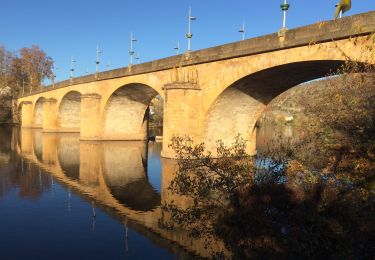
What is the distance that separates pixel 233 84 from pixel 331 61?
5852 millimetres

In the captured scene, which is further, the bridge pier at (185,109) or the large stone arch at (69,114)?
the large stone arch at (69,114)

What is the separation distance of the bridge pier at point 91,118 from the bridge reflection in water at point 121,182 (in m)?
2.92

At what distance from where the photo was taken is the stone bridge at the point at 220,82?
13.6 metres

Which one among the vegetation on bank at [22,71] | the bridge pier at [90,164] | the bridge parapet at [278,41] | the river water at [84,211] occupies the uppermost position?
the vegetation on bank at [22,71]

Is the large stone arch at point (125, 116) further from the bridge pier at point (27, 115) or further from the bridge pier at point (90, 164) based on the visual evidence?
the bridge pier at point (27, 115)

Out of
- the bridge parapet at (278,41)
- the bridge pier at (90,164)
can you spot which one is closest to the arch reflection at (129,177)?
the bridge pier at (90,164)

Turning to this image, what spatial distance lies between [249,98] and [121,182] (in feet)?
29.3

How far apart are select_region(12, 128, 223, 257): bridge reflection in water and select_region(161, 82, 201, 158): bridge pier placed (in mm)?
2070

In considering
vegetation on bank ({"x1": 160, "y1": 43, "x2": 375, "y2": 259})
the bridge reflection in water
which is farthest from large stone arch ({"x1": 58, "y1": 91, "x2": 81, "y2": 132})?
vegetation on bank ({"x1": 160, "y1": 43, "x2": 375, "y2": 259})

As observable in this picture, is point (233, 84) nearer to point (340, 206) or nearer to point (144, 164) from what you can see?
point (144, 164)

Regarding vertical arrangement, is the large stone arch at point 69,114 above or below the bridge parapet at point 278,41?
below

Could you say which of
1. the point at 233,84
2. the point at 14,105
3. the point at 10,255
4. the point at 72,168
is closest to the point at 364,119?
the point at 233,84

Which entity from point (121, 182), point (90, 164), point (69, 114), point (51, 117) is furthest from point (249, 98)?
point (51, 117)

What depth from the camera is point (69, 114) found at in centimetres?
4816
